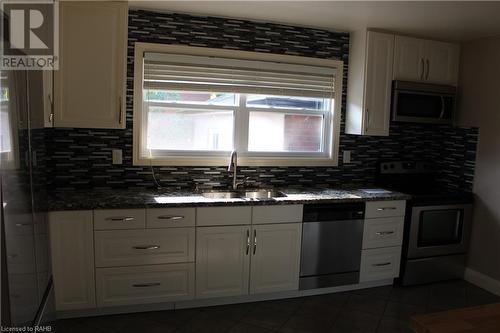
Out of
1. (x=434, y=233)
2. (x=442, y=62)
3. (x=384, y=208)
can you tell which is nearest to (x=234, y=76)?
(x=384, y=208)

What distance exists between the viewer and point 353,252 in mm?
3375

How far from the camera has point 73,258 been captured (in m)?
2.71

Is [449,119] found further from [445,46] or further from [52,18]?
[52,18]

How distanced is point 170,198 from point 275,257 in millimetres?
916

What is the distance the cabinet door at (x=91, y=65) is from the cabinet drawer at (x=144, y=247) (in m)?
0.80

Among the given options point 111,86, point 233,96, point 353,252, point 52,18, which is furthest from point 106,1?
point 353,252

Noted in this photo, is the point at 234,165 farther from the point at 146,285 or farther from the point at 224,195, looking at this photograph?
the point at 146,285

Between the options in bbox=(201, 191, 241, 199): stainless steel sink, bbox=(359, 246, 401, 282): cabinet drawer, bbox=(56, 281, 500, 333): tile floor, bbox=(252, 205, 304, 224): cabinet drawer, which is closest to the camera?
bbox=(56, 281, 500, 333): tile floor

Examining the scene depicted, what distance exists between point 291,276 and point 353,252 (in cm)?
57

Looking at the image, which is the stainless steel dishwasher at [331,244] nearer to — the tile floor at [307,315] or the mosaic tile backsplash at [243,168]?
the tile floor at [307,315]

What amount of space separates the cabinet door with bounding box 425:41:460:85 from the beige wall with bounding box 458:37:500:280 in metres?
0.08

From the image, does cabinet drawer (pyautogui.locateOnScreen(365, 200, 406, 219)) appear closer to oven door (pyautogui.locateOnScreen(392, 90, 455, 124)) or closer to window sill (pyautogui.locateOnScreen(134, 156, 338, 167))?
window sill (pyautogui.locateOnScreen(134, 156, 338, 167))

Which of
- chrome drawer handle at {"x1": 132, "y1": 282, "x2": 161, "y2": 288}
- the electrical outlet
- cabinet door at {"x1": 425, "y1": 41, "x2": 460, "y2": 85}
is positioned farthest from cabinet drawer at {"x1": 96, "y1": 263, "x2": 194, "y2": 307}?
cabinet door at {"x1": 425, "y1": 41, "x2": 460, "y2": 85}

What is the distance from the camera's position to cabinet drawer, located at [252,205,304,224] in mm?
3055
